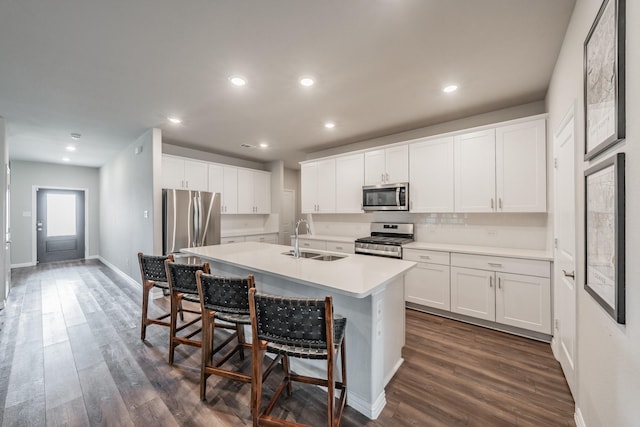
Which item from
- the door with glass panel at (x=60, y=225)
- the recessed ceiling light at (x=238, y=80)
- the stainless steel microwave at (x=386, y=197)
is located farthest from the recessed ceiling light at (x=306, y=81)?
the door with glass panel at (x=60, y=225)

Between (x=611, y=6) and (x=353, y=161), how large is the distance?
3.43 metres

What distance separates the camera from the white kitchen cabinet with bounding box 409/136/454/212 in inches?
135

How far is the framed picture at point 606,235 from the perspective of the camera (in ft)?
3.29

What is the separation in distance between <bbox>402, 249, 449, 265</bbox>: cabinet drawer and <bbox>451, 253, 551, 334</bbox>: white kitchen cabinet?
0.10 m

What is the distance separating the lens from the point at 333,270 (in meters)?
1.95

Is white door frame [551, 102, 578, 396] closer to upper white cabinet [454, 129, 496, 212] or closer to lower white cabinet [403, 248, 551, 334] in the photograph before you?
lower white cabinet [403, 248, 551, 334]

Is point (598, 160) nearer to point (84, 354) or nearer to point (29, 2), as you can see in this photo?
point (29, 2)

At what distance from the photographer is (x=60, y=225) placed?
679 centimetres

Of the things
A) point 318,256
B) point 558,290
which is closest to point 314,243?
point 318,256

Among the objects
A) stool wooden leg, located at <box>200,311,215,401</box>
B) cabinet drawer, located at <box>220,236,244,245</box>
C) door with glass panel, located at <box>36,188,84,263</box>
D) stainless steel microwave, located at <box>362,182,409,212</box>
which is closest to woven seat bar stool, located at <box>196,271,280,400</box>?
stool wooden leg, located at <box>200,311,215,401</box>

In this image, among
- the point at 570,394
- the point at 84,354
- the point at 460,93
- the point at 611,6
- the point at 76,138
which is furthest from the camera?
the point at 76,138

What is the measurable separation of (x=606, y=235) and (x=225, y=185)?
17.7 feet

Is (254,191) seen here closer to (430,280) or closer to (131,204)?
(131,204)

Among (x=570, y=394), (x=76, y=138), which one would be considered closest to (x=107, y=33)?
(x=76, y=138)
